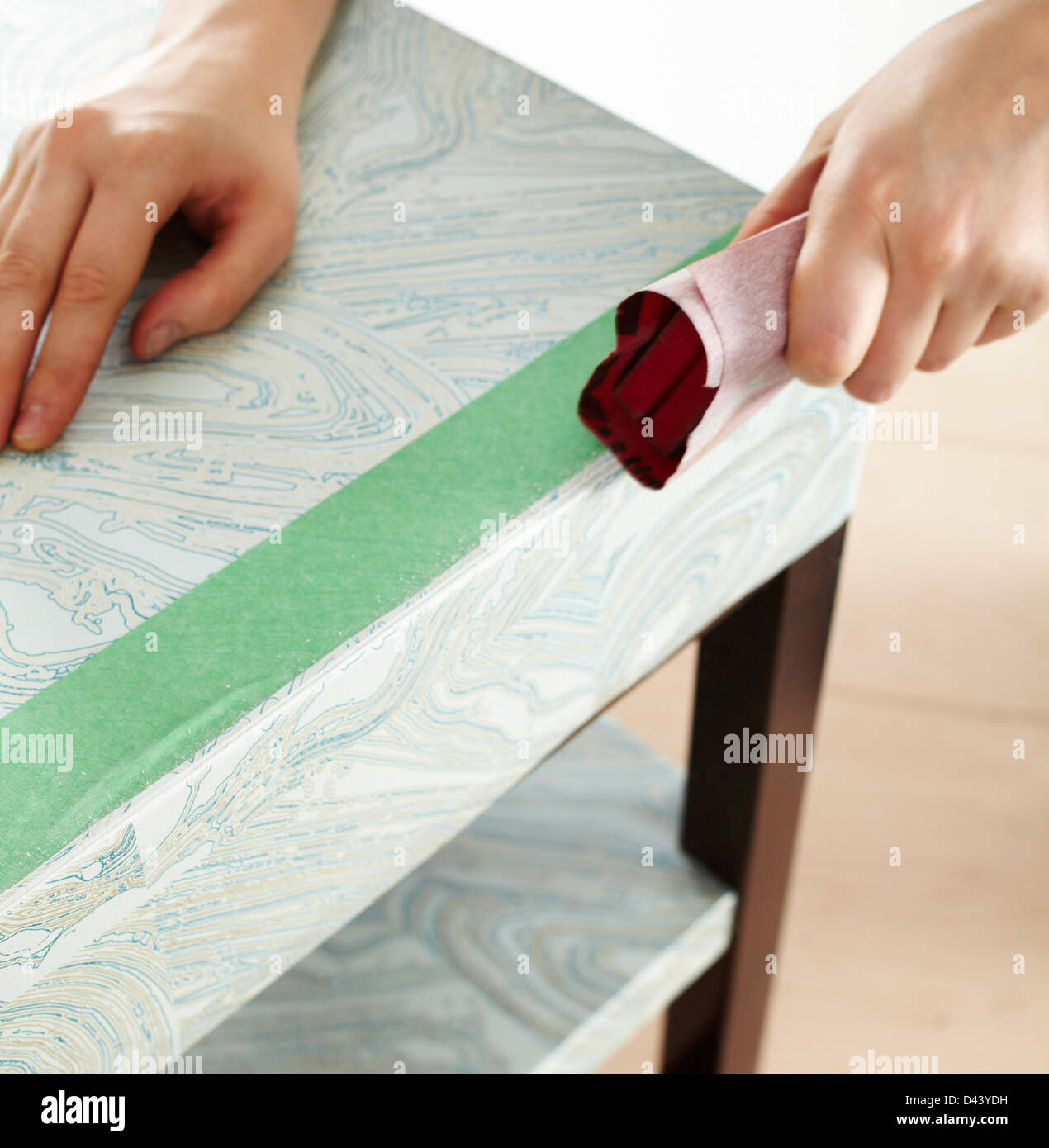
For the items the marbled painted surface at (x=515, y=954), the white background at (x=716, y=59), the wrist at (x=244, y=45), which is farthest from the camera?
the white background at (x=716, y=59)

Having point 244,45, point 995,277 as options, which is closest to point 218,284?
point 244,45

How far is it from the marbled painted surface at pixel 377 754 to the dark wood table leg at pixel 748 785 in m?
0.06

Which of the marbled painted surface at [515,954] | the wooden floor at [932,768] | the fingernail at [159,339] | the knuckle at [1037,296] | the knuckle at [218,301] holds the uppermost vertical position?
the knuckle at [1037,296]

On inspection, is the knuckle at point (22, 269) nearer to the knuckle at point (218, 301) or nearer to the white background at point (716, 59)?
the knuckle at point (218, 301)

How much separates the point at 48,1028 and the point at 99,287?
193 millimetres

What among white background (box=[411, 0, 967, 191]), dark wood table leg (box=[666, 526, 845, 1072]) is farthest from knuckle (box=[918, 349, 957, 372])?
white background (box=[411, 0, 967, 191])

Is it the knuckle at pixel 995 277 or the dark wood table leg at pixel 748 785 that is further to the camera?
the dark wood table leg at pixel 748 785

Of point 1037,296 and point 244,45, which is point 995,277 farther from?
point 244,45

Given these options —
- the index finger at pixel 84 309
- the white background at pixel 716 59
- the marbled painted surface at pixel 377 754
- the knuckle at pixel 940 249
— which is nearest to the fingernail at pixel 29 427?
the index finger at pixel 84 309

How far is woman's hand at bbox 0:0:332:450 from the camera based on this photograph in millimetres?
350

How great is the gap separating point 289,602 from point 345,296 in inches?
4.5

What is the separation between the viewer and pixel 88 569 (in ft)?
1.02

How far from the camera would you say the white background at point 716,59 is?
0.75 meters

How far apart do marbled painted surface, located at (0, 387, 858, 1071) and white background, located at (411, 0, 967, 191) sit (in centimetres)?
43
